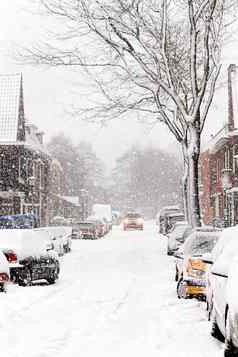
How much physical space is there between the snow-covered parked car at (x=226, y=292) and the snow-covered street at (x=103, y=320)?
1.21ft

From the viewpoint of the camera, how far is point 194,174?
27.6 meters

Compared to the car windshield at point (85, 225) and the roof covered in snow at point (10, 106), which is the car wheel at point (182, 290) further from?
the car windshield at point (85, 225)

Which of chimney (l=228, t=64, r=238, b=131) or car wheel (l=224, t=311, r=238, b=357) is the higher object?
chimney (l=228, t=64, r=238, b=131)

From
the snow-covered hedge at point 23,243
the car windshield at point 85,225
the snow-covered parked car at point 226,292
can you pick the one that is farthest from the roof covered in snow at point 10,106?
the snow-covered parked car at point 226,292

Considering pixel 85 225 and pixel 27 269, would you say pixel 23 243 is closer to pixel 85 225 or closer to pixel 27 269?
pixel 27 269

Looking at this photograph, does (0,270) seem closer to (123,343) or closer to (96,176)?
(123,343)

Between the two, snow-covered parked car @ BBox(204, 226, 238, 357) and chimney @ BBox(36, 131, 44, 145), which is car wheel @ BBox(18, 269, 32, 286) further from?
chimney @ BBox(36, 131, 44, 145)

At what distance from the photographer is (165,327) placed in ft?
36.8

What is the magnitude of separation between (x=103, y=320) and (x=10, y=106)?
126ft

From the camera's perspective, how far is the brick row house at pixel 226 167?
4700 cm

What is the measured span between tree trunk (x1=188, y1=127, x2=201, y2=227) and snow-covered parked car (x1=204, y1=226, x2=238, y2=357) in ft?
51.6

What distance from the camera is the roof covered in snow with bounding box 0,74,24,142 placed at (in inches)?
1897

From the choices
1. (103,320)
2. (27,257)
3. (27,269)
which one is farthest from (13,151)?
(103,320)

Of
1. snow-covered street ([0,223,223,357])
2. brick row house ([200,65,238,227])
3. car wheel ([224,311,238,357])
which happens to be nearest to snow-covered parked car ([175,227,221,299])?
snow-covered street ([0,223,223,357])
